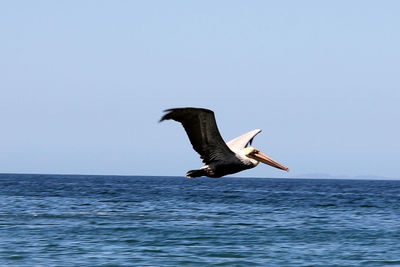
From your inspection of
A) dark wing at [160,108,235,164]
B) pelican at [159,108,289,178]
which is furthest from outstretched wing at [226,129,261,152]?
dark wing at [160,108,235,164]

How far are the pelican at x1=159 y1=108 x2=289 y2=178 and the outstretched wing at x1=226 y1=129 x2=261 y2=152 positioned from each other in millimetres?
516

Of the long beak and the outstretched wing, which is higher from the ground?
the outstretched wing

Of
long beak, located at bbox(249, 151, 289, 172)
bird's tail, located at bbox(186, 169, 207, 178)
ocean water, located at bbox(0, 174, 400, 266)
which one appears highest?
long beak, located at bbox(249, 151, 289, 172)

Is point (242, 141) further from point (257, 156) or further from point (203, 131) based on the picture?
point (203, 131)

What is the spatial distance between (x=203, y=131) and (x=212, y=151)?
30.0 inches

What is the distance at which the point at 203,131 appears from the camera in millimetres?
14953

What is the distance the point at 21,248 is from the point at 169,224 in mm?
15063

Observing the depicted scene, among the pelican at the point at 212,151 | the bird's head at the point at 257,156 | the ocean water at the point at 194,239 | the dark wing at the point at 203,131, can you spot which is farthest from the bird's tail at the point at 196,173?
the ocean water at the point at 194,239

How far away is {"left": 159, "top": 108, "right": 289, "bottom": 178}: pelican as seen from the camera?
14.5 m

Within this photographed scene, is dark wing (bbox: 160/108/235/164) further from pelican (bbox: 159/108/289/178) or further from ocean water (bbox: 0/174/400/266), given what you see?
ocean water (bbox: 0/174/400/266)

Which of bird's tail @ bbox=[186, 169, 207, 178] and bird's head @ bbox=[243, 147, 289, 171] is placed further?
bird's head @ bbox=[243, 147, 289, 171]

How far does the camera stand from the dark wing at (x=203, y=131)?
553 inches

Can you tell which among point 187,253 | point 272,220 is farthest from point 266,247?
point 272,220

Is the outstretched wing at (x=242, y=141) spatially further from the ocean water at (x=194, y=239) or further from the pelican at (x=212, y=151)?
the ocean water at (x=194, y=239)
